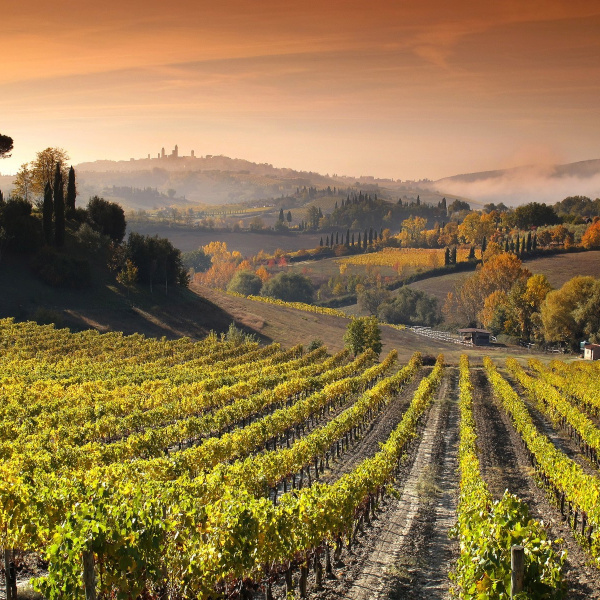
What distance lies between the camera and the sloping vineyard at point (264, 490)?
13211 millimetres

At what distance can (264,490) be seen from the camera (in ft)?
72.5

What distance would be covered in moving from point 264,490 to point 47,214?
235 feet

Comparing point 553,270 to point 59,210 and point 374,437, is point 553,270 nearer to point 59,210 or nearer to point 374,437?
point 59,210

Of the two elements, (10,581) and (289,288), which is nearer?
(10,581)

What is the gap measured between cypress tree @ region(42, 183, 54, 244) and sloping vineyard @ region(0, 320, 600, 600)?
1318 inches

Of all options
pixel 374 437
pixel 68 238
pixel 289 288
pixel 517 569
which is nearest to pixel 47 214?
pixel 68 238

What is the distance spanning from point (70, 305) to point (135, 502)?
69549mm

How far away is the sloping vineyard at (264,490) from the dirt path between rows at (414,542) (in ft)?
0.28

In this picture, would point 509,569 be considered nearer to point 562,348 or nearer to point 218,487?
point 218,487

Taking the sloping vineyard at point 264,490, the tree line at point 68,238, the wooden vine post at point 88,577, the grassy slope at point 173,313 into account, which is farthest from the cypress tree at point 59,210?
the wooden vine post at point 88,577

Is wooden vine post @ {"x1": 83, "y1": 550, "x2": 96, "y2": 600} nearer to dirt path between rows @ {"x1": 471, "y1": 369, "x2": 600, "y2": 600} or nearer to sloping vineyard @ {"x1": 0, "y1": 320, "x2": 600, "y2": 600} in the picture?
sloping vineyard @ {"x1": 0, "y1": 320, "x2": 600, "y2": 600}

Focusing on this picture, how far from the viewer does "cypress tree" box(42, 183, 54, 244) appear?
82.4 meters

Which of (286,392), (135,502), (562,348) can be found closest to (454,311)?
(562,348)

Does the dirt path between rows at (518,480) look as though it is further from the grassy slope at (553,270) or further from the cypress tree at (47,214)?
the grassy slope at (553,270)
